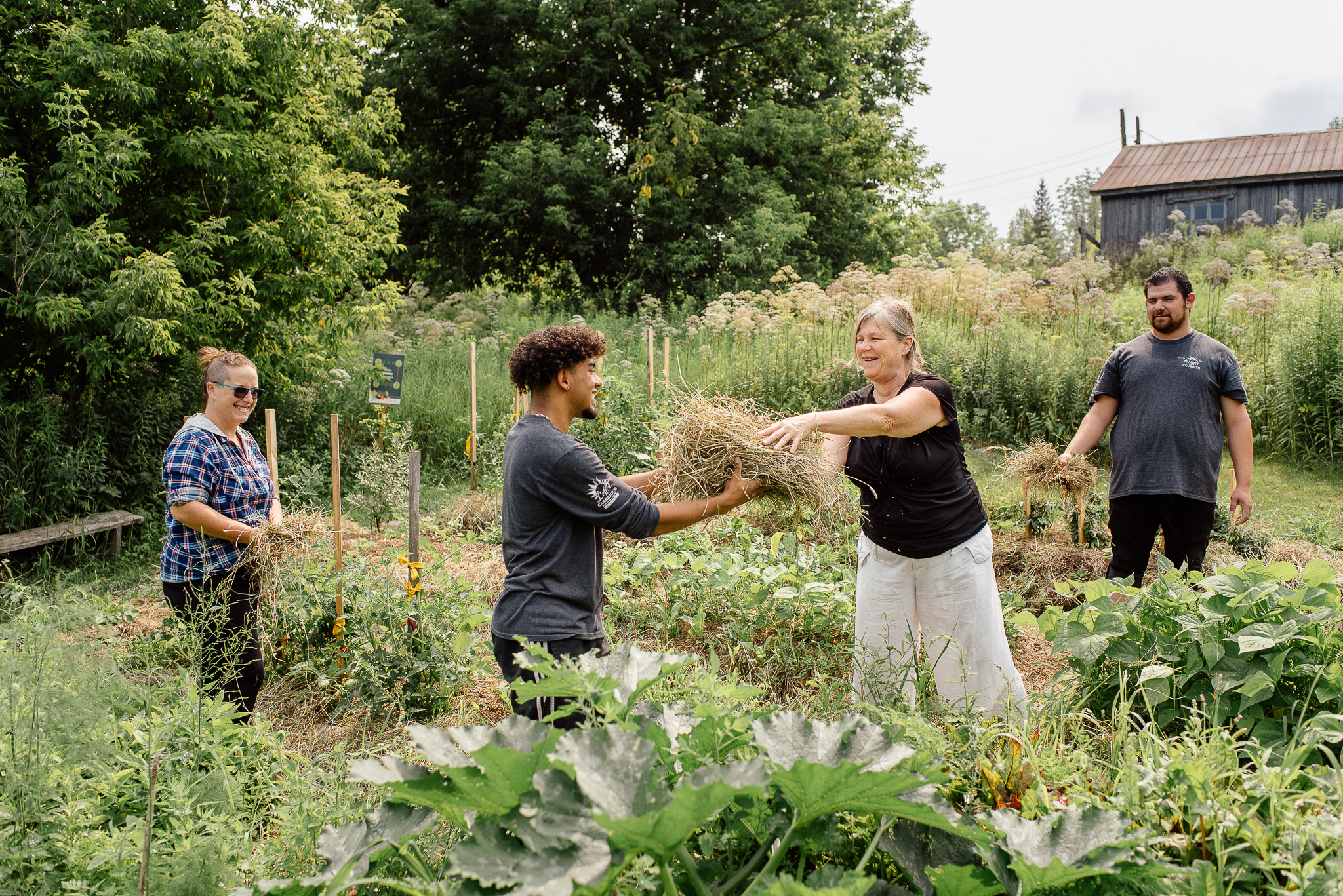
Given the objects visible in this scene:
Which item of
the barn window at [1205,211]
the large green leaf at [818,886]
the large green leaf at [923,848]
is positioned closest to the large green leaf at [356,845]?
the large green leaf at [818,886]

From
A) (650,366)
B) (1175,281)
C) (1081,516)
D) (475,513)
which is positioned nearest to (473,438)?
(475,513)

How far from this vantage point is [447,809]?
3.29ft

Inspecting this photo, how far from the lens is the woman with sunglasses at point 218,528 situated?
330 centimetres

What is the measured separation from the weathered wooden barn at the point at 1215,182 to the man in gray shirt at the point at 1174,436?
1848cm

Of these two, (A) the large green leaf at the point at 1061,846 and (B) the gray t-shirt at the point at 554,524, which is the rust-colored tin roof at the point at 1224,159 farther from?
(A) the large green leaf at the point at 1061,846

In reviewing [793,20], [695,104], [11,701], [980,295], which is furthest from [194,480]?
[793,20]

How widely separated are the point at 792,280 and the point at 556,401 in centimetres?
1413

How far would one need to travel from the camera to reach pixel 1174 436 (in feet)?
13.4

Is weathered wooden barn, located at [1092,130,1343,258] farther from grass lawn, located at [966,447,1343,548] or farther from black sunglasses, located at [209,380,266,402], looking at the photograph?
black sunglasses, located at [209,380,266,402]

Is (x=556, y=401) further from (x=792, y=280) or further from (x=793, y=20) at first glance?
(x=793, y=20)

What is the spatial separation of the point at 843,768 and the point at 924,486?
224 centimetres

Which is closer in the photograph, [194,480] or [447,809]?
[447,809]

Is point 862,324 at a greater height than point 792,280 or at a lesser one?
Answer: lesser

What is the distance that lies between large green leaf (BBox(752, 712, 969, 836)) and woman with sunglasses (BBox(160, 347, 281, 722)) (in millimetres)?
2874
